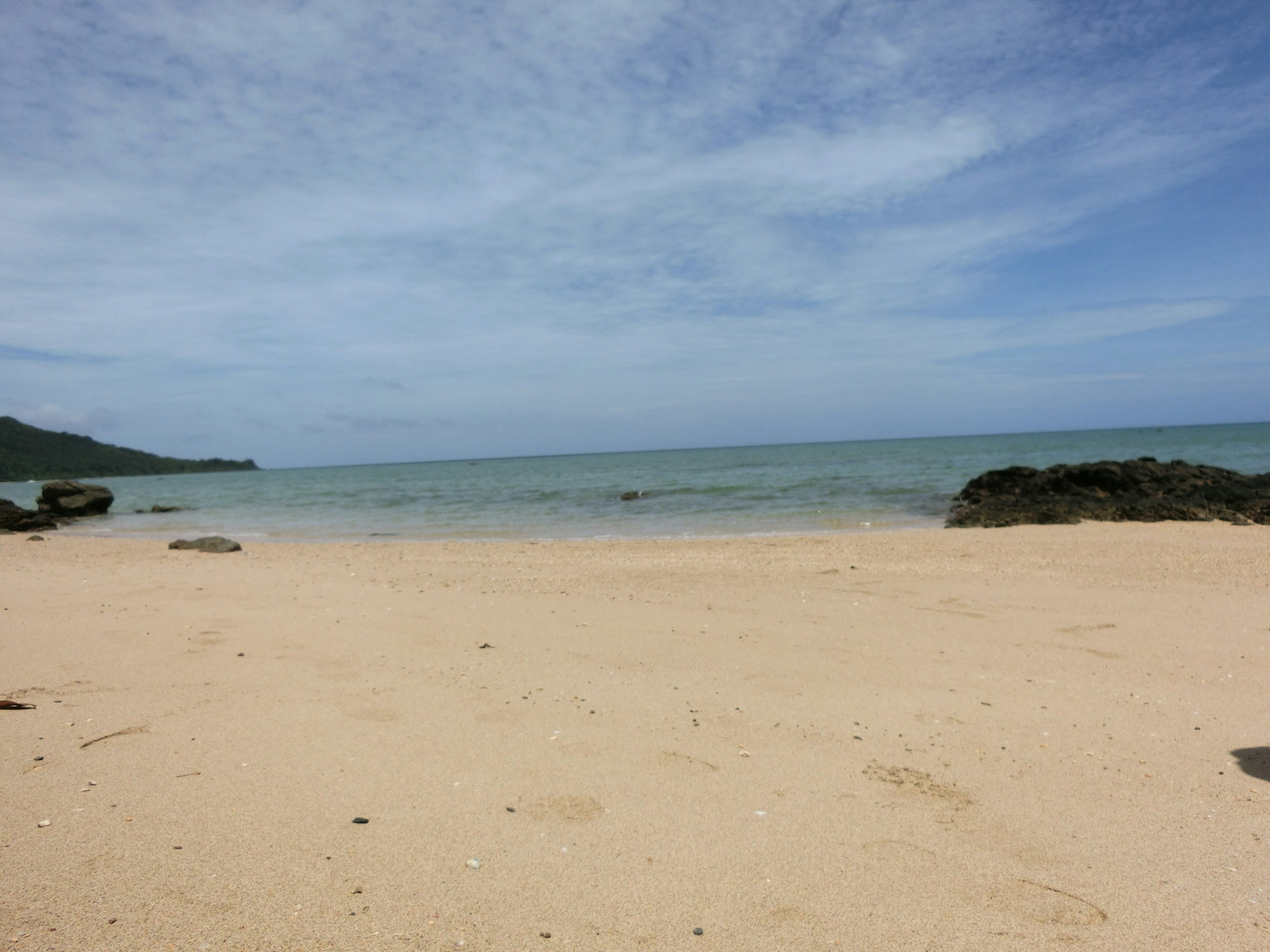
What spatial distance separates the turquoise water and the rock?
4.26 metres

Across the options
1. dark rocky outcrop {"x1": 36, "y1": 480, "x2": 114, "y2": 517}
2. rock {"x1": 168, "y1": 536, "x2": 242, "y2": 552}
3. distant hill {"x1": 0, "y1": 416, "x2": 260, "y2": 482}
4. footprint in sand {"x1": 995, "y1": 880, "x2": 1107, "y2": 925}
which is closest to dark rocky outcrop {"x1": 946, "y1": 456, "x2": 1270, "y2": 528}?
footprint in sand {"x1": 995, "y1": 880, "x2": 1107, "y2": 925}

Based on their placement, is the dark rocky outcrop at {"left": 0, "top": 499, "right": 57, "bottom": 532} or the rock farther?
the dark rocky outcrop at {"left": 0, "top": 499, "right": 57, "bottom": 532}

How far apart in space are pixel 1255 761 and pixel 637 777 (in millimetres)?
3286

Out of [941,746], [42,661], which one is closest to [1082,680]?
[941,746]

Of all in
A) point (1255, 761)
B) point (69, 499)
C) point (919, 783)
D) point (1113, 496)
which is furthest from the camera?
point (69, 499)

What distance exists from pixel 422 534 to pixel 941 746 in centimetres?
1792

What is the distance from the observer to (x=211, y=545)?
14773 mm

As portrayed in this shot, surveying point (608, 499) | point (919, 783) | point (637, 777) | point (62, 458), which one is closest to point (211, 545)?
point (637, 777)

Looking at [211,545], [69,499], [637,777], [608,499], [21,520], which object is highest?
[69,499]

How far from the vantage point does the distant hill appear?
85.0 m

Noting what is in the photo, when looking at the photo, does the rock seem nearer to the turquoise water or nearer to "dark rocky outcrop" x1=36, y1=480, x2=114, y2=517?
the turquoise water

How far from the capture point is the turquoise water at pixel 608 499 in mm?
20125

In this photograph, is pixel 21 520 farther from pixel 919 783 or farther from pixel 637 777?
pixel 919 783

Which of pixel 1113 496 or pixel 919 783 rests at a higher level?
pixel 1113 496
